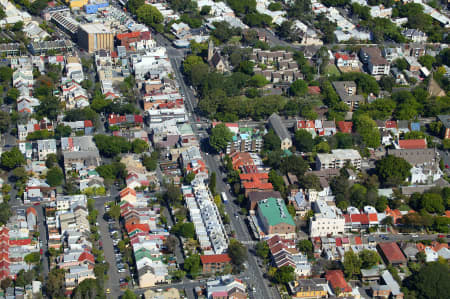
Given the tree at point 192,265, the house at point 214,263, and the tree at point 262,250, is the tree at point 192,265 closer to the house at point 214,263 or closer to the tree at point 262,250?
the house at point 214,263

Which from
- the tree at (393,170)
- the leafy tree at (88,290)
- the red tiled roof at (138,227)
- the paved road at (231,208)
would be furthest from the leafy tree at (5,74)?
the tree at (393,170)

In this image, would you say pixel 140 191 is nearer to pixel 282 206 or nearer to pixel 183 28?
pixel 282 206

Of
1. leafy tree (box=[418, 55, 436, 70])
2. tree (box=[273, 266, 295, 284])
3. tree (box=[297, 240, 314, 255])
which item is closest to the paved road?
tree (box=[273, 266, 295, 284])

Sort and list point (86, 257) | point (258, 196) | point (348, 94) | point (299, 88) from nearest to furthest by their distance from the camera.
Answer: point (86, 257), point (258, 196), point (299, 88), point (348, 94)

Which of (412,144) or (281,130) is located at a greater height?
(412,144)

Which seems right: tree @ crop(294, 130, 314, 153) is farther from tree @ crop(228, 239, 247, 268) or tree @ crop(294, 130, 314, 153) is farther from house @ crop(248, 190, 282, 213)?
tree @ crop(228, 239, 247, 268)

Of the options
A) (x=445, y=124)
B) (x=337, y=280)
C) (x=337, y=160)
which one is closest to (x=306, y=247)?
(x=337, y=280)

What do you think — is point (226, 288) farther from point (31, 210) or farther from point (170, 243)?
point (31, 210)
